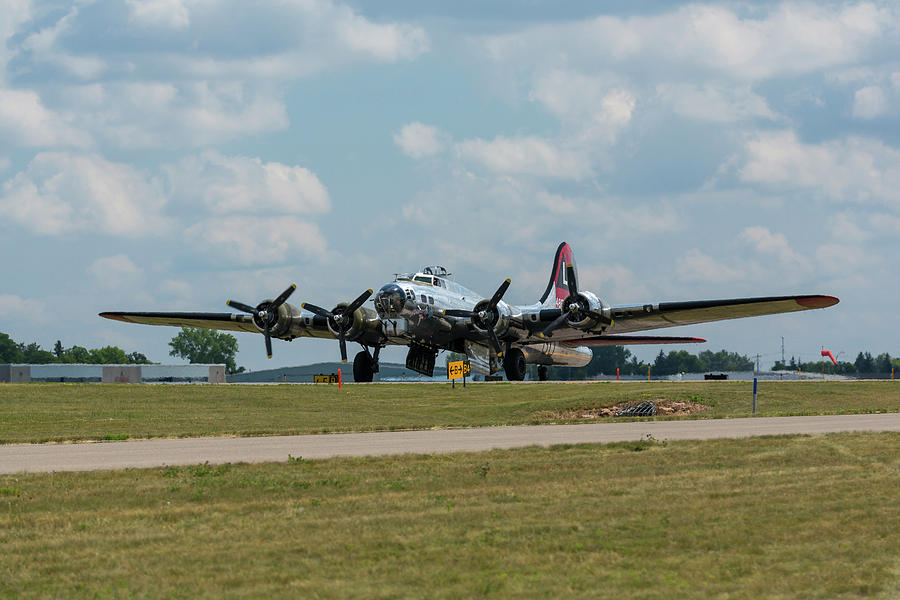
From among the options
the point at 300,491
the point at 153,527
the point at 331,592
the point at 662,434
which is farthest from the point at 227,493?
the point at 662,434

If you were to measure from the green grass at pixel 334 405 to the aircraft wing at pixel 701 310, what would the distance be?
414 centimetres

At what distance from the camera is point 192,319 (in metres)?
62.5

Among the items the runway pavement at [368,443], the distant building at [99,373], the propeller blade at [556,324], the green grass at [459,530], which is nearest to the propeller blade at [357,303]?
the propeller blade at [556,324]

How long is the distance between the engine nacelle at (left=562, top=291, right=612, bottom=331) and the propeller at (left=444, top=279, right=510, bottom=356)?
444cm

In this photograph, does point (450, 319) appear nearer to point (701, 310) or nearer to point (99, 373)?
point (701, 310)

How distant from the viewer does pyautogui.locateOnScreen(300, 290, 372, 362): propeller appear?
56.8 m

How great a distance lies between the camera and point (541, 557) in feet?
32.9

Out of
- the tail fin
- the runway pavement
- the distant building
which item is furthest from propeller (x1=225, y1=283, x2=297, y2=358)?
the distant building

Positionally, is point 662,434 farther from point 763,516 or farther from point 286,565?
point 286,565

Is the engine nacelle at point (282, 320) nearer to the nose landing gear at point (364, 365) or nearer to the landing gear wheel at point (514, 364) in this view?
the nose landing gear at point (364, 365)

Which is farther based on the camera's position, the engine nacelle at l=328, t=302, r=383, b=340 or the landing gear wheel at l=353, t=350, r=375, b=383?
the landing gear wheel at l=353, t=350, r=375, b=383

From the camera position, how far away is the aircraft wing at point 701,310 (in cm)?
4659

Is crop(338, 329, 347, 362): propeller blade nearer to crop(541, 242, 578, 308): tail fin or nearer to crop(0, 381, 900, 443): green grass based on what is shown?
crop(0, 381, 900, 443): green grass

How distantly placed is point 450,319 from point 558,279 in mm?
16418
